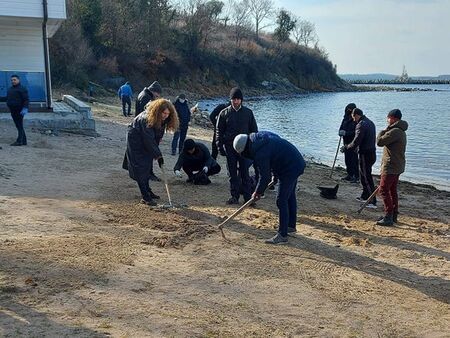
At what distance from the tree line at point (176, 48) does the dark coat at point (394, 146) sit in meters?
31.7

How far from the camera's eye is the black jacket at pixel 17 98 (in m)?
11.3

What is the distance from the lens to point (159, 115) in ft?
23.5

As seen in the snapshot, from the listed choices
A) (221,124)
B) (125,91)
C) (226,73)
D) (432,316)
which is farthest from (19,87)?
(226,73)

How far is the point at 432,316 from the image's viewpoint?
4.66 meters

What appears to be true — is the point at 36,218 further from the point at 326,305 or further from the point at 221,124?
the point at 326,305

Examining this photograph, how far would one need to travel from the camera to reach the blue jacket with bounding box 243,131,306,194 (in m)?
6.05

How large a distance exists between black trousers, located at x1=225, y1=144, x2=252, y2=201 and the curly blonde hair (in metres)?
1.18

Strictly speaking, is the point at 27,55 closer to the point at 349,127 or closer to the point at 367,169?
the point at 349,127

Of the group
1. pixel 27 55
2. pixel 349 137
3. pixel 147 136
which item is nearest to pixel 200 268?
pixel 147 136

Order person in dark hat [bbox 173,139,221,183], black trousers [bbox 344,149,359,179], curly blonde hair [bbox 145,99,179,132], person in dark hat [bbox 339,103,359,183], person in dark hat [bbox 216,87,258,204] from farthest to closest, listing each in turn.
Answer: black trousers [bbox 344,149,359,179] < person in dark hat [bbox 339,103,359,183] < person in dark hat [bbox 173,139,221,183] < person in dark hat [bbox 216,87,258,204] < curly blonde hair [bbox 145,99,179,132]

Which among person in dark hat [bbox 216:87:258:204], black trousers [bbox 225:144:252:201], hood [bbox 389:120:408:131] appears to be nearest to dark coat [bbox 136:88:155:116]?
person in dark hat [bbox 216:87:258:204]

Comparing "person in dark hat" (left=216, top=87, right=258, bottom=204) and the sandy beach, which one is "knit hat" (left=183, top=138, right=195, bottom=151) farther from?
"person in dark hat" (left=216, top=87, right=258, bottom=204)

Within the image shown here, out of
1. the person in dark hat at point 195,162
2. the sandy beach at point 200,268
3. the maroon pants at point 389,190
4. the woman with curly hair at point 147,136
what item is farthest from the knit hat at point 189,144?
the maroon pants at point 389,190

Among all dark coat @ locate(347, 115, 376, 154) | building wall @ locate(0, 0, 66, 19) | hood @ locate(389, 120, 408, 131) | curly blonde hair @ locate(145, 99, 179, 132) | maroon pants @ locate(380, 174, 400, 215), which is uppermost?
building wall @ locate(0, 0, 66, 19)
